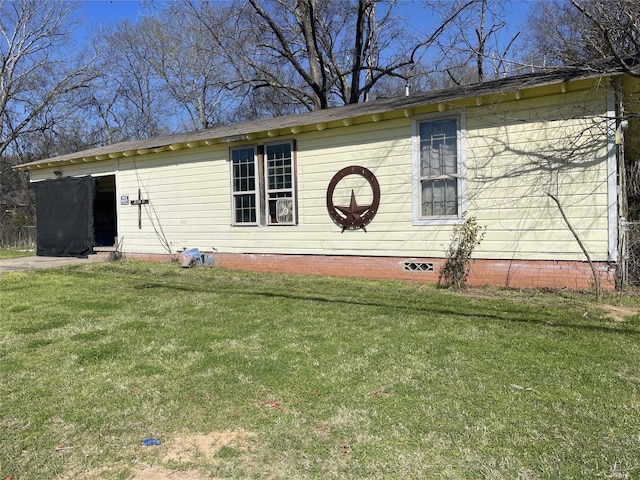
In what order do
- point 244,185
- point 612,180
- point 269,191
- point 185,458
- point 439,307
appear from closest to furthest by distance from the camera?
1. point 185,458
2. point 439,307
3. point 612,180
4. point 269,191
5. point 244,185

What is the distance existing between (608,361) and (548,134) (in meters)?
4.03

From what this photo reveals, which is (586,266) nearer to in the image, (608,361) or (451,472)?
(608,361)

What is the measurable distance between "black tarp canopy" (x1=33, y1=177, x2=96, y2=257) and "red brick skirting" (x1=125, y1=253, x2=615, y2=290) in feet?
15.4

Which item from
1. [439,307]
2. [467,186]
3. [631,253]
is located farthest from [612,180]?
[439,307]

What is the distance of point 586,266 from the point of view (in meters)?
6.54

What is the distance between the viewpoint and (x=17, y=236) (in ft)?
59.1

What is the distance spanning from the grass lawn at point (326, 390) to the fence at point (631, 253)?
54 centimetres

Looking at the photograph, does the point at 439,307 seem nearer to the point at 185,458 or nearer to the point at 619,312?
the point at 619,312

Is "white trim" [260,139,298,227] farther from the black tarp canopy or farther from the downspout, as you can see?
the black tarp canopy

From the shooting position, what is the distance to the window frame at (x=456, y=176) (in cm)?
743

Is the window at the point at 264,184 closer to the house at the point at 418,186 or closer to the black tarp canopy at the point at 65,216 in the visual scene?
the house at the point at 418,186

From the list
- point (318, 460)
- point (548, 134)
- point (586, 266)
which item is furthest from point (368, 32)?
point (318, 460)

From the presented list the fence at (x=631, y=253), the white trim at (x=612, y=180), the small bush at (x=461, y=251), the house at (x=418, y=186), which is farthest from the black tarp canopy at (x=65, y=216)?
the fence at (x=631, y=253)

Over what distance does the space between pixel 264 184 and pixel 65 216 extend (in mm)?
6944
